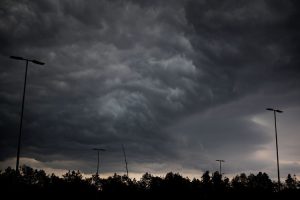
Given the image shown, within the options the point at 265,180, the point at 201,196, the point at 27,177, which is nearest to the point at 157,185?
the point at 201,196

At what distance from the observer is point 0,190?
5709 cm

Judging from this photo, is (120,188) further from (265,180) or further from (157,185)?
(265,180)

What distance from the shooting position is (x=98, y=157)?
3568 inches

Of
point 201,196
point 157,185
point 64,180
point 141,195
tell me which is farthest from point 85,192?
point 201,196

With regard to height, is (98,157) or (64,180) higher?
(98,157)

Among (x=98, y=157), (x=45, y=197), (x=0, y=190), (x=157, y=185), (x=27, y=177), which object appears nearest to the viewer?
(x=0, y=190)

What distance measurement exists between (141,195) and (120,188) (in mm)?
4254

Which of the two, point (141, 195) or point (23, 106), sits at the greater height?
point (23, 106)

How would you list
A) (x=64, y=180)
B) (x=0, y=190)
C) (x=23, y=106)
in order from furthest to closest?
(x=64, y=180) → (x=0, y=190) → (x=23, y=106)

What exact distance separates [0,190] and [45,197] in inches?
317

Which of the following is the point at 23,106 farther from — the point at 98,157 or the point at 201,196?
the point at 98,157

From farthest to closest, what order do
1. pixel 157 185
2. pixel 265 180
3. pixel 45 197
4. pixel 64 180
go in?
1. pixel 265 180
2. pixel 157 185
3. pixel 64 180
4. pixel 45 197

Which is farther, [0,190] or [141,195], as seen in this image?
[141,195]

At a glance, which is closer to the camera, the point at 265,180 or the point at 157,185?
the point at 157,185
